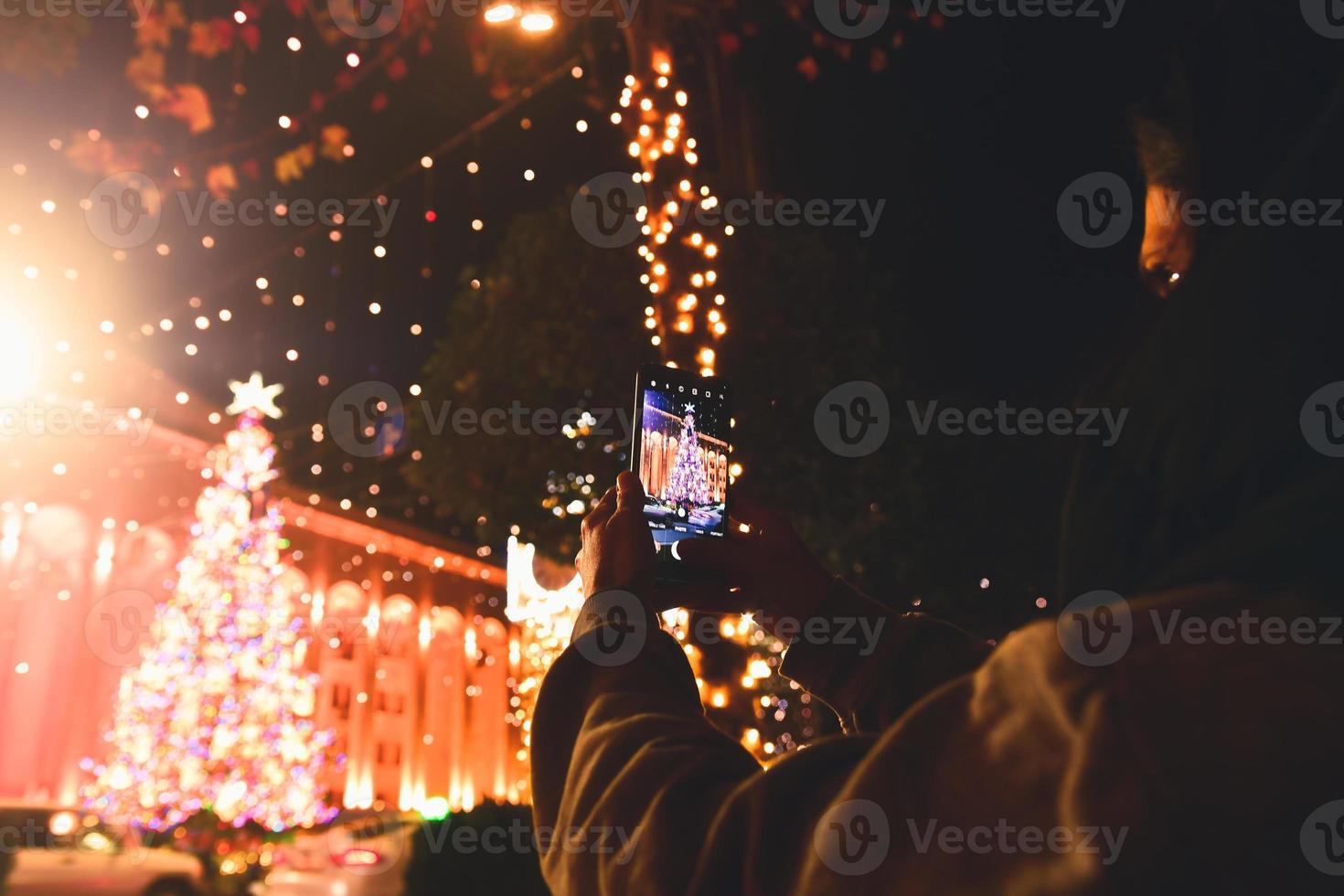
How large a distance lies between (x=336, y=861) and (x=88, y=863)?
2816 mm

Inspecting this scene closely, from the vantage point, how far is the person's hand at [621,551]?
1.10m

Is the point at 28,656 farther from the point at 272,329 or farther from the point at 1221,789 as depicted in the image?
the point at 1221,789

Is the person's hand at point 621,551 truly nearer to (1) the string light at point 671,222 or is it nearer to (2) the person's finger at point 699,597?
(2) the person's finger at point 699,597

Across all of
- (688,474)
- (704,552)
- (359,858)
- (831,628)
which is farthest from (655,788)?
(359,858)

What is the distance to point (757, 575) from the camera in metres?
1.71

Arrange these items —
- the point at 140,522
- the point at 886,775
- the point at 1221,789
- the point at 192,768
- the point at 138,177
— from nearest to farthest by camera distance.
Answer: the point at 1221,789, the point at 886,775, the point at 138,177, the point at 192,768, the point at 140,522

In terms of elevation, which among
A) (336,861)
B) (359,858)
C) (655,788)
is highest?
(655,788)

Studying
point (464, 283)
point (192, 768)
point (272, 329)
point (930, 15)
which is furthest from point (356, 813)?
point (930, 15)

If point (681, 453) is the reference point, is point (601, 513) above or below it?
below

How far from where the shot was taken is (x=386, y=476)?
53.1ft

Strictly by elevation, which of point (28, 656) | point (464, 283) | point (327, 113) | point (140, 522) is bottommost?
point (28, 656)

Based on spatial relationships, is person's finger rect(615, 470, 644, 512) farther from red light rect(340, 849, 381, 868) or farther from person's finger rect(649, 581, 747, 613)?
red light rect(340, 849, 381, 868)

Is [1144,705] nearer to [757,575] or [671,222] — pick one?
[757,575]

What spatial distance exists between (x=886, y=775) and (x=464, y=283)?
802cm
